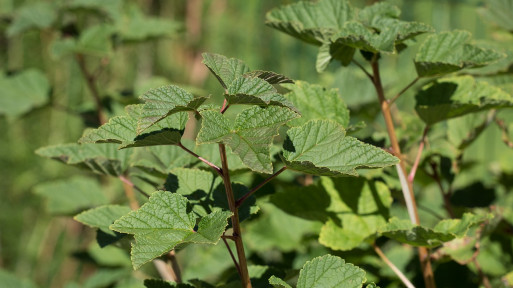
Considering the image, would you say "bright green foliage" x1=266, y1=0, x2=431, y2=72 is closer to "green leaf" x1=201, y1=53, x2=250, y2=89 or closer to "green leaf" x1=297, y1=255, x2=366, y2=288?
"green leaf" x1=201, y1=53, x2=250, y2=89

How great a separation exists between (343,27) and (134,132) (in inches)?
14.1

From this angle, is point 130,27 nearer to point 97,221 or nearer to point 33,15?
Answer: point 33,15

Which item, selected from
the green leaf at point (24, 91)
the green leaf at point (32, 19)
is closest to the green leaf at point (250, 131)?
the green leaf at point (32, 19)

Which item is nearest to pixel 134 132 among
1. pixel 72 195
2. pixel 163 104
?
pixel 163 104

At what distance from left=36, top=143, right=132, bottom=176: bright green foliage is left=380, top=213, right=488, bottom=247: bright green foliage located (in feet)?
1.53

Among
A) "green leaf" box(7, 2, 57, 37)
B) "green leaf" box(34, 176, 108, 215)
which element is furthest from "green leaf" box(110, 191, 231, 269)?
"green leaf" box(7, 2, 57, 37)

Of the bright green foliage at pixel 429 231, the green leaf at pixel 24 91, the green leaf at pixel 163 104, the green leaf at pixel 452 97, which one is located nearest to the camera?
the green leaf at pixel 163 104

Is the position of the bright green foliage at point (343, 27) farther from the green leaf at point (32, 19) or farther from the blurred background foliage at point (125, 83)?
the green leaf at point (32, 19)

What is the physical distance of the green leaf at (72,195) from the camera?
156cm

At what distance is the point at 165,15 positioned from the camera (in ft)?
10.2

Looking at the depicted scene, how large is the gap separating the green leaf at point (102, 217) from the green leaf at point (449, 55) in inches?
20.1

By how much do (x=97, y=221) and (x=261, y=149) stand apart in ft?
1.13

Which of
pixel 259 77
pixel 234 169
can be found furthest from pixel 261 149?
pixel 234 169

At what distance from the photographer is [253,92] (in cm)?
66
